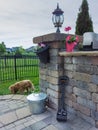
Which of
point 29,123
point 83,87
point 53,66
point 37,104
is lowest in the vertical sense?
point 29,123

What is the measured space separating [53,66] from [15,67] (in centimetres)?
434

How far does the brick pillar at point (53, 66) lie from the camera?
2840 mm

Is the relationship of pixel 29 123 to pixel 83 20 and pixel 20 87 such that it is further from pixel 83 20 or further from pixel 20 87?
pixel 83 20

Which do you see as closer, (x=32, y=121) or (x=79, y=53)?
(x=79, y=53)

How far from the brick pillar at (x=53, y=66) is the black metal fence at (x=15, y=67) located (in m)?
3.86

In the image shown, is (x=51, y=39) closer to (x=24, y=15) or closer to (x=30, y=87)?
(x=30, y=87)

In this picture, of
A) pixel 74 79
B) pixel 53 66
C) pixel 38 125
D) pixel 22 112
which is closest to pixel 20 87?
pixel 22 112

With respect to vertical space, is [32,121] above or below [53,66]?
below

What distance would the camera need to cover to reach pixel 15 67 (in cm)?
704

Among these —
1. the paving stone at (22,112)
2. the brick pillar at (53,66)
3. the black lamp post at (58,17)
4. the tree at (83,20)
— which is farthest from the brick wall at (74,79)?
the tree at (83,20)

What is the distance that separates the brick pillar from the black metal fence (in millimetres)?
3862

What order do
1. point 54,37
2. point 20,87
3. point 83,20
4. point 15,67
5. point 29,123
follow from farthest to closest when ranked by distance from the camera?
1. point 83,20
2. point 15,67
3. point 20,87
4. point 54,37
5. point 29,123

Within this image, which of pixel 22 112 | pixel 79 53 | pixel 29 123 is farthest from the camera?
pixel 22 112

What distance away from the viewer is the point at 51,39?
2.85m
